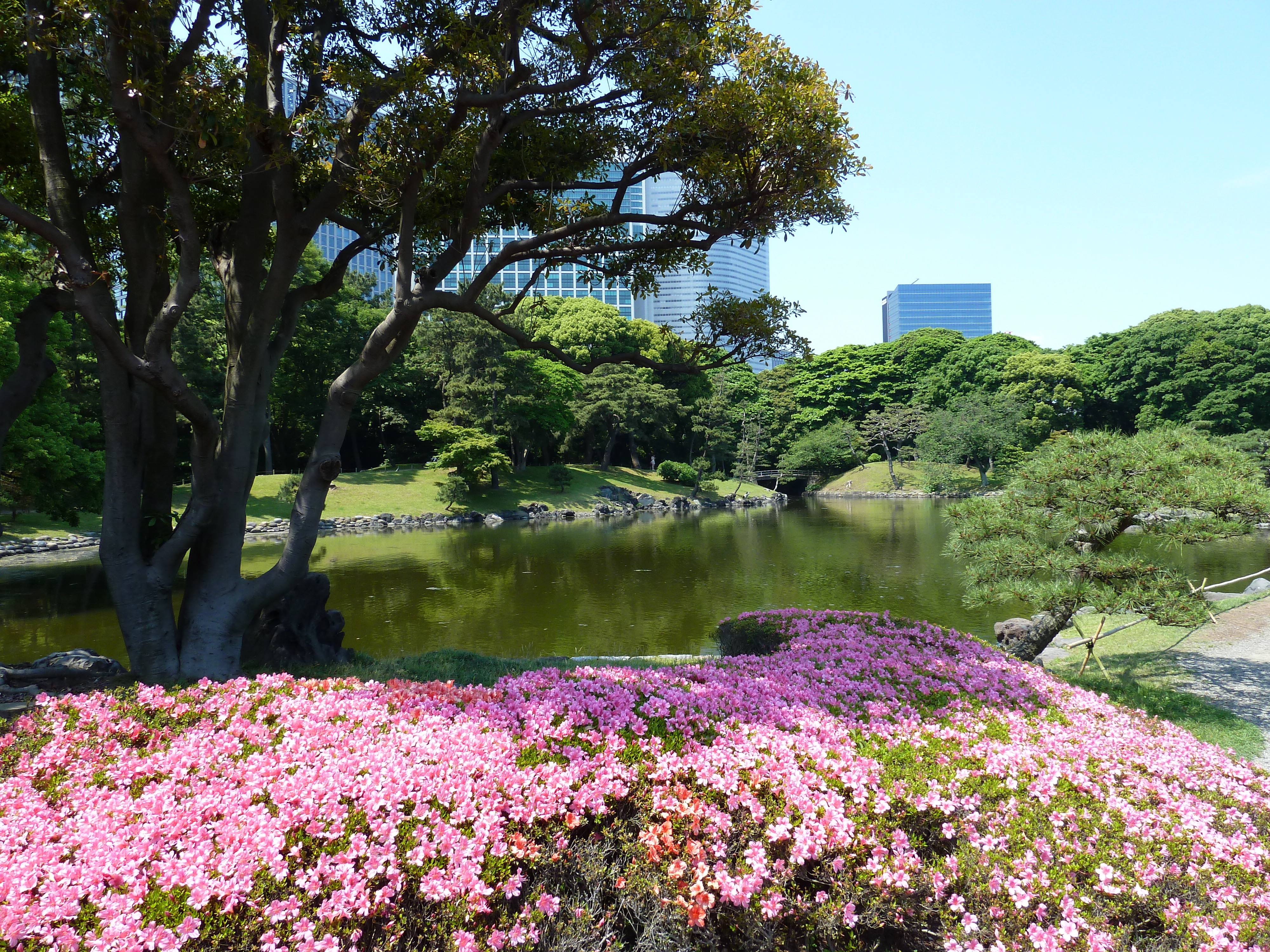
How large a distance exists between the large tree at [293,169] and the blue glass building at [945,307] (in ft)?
531

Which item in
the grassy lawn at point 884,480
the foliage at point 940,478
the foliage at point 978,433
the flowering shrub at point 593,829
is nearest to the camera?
the flowering shrub at point 593,829

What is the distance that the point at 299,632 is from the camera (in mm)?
5934

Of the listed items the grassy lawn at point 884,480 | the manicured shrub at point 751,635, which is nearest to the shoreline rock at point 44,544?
the manicured shrub at point 751,635

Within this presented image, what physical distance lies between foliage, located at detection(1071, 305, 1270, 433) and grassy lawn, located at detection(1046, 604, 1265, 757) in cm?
3134

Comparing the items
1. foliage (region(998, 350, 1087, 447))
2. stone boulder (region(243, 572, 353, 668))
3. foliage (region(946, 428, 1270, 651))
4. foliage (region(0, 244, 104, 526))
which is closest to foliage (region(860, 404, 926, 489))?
foliage (region(998, 350, 1087, 447))

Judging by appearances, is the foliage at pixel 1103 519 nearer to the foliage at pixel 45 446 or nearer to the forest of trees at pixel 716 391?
the foliage at pixel 45 446

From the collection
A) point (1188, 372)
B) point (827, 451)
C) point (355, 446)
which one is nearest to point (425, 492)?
point (355, 446)

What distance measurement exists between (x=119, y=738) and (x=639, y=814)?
95.9 inches

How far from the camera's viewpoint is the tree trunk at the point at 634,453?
140 feet

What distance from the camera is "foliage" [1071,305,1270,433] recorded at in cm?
3550

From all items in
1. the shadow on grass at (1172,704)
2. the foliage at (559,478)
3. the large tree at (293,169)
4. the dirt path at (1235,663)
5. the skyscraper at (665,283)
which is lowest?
the dirt path at (1235,663)

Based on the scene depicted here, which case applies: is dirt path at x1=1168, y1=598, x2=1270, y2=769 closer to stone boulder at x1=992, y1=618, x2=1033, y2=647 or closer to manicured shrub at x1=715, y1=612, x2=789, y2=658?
stone boulder at x1=992, y1=618, x2=1033, y2=647

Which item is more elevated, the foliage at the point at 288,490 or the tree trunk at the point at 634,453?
the tree trunk at the point at 634,453

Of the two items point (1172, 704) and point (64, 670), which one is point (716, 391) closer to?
point (1172, 704)
